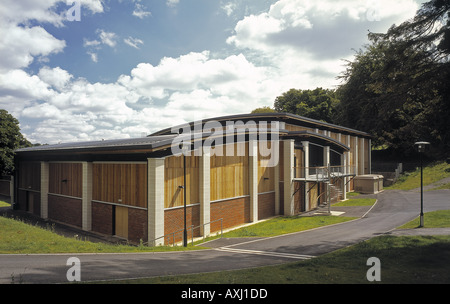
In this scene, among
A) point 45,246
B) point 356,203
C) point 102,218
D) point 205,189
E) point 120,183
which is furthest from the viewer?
point 356,203

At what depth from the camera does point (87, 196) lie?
2355 cm

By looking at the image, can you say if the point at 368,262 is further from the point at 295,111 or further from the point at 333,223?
the point at 295,111

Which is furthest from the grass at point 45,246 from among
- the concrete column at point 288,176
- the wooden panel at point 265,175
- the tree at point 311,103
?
the tree at point 311,103

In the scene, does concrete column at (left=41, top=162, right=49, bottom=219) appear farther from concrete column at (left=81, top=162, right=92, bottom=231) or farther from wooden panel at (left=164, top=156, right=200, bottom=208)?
wooden panel at (left=164, top=156, right=200, bottom=208)

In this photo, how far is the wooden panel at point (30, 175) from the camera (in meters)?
30.9

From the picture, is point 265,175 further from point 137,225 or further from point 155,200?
point 137,225

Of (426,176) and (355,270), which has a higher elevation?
(426,176)

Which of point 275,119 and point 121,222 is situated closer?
point 121,222

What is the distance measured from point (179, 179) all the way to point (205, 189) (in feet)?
7.10

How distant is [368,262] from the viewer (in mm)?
11164

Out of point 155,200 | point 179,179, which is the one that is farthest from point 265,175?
point 155,200

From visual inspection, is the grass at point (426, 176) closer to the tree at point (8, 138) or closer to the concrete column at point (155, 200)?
the concrete column at point (155, 200)

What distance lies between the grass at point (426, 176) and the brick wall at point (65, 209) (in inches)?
1627
